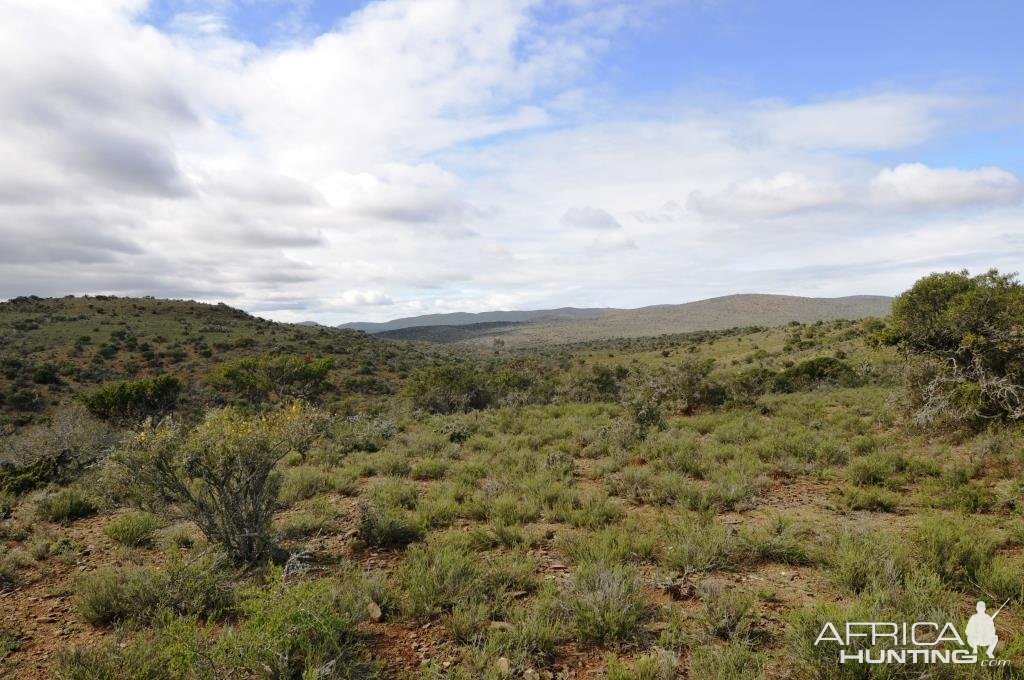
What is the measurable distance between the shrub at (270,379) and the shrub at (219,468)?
22.6 meters

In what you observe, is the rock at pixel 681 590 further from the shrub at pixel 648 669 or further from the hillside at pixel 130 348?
the hillside at pixel 130 348

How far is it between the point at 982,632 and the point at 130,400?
1028 inches

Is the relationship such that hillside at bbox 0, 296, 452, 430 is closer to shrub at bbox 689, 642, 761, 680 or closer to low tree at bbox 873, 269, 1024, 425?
shrub at bbox 689, 642, 761, 680

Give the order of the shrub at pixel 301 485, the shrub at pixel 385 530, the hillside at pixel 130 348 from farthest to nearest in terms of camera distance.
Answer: the hillside at pixel 130 348 < the shrub at pixel 301 485 < the shrub at pixel 385 530

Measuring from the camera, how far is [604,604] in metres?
4.70

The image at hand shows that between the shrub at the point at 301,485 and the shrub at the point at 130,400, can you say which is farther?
the shrub at the point at 130,400

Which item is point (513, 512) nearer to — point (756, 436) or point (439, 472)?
point (439, 472)

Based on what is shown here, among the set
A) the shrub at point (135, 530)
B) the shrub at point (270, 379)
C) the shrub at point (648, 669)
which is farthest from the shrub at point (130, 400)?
the shrub at point (648, 669)

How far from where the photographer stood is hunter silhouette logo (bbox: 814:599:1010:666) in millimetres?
3785

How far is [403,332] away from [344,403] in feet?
430

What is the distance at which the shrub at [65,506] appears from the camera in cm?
827

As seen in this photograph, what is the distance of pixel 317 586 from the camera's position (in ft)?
15.4

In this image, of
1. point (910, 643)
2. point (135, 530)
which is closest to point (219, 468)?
point (135, 530)

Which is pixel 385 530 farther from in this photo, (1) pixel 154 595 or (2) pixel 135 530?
(2) pixel 135 530
